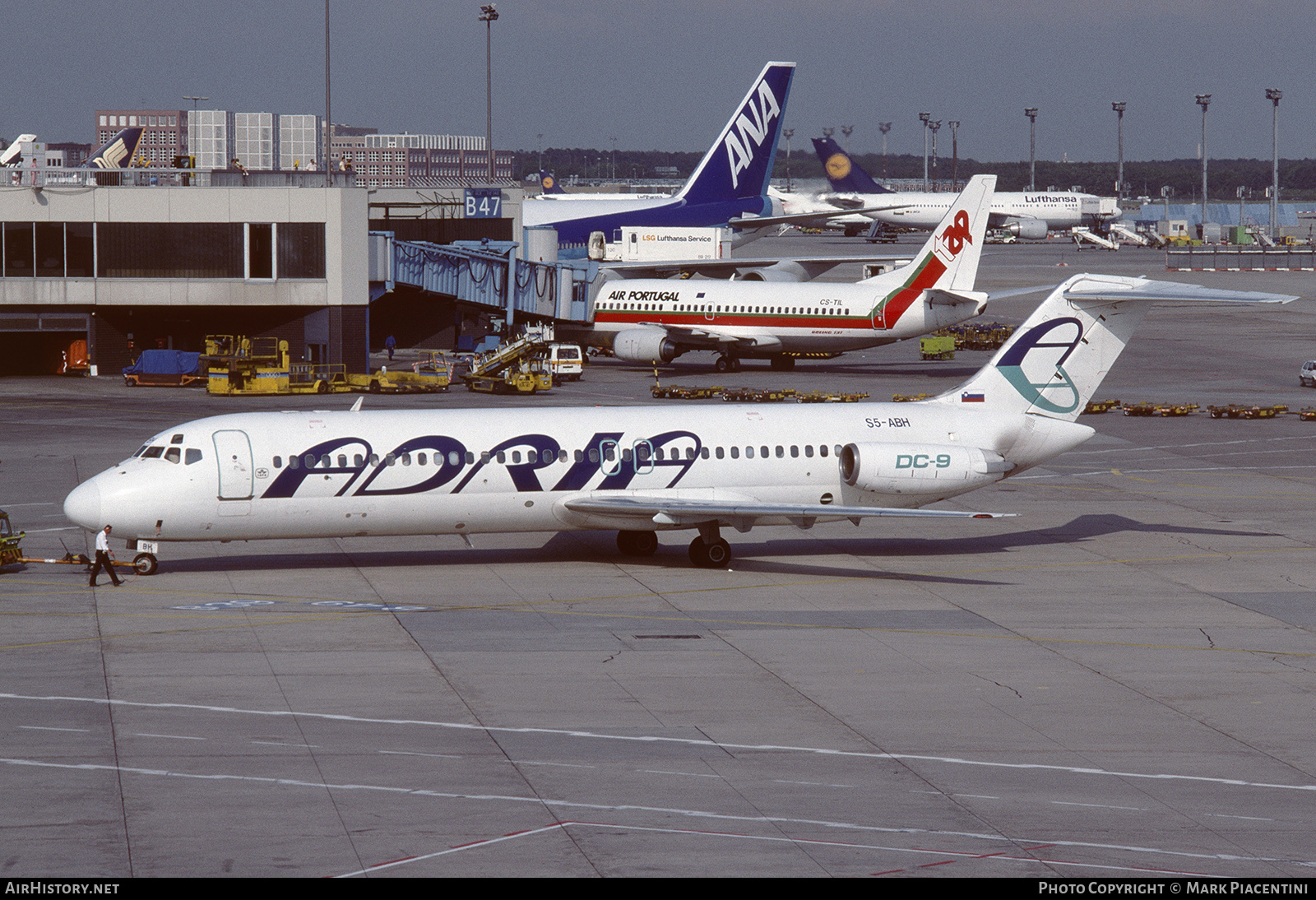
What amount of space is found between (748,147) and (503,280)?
2419cm

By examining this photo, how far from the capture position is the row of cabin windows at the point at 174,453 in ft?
110

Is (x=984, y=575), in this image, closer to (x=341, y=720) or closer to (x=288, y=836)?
(x=341, y=720)

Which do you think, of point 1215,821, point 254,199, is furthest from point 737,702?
point 254,199

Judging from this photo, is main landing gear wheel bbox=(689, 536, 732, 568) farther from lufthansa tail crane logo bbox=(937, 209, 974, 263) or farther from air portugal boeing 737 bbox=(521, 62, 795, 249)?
air portugal boeing 737 bbox=(521, 62, 795, 249)

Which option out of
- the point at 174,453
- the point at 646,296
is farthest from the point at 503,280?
the point at 174,453

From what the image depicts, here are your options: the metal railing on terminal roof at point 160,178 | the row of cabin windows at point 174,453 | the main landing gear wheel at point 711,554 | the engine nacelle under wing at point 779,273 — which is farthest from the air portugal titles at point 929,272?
the row of cabin windows at point 174,453

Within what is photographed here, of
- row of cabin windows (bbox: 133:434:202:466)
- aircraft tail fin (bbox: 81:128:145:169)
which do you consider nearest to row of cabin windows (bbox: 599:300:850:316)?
aircraft tail fin (bbox: 81:128:145:169)

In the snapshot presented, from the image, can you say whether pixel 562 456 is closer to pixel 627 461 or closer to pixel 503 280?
pixel 627 461

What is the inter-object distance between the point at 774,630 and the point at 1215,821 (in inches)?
472

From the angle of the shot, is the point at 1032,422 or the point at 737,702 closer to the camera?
the point at 737,702

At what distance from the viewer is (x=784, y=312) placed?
78.2m

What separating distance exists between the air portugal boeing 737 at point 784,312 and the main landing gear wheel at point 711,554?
3705 cm

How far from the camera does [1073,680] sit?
26.8 metres

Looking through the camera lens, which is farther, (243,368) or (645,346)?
(645,346)
